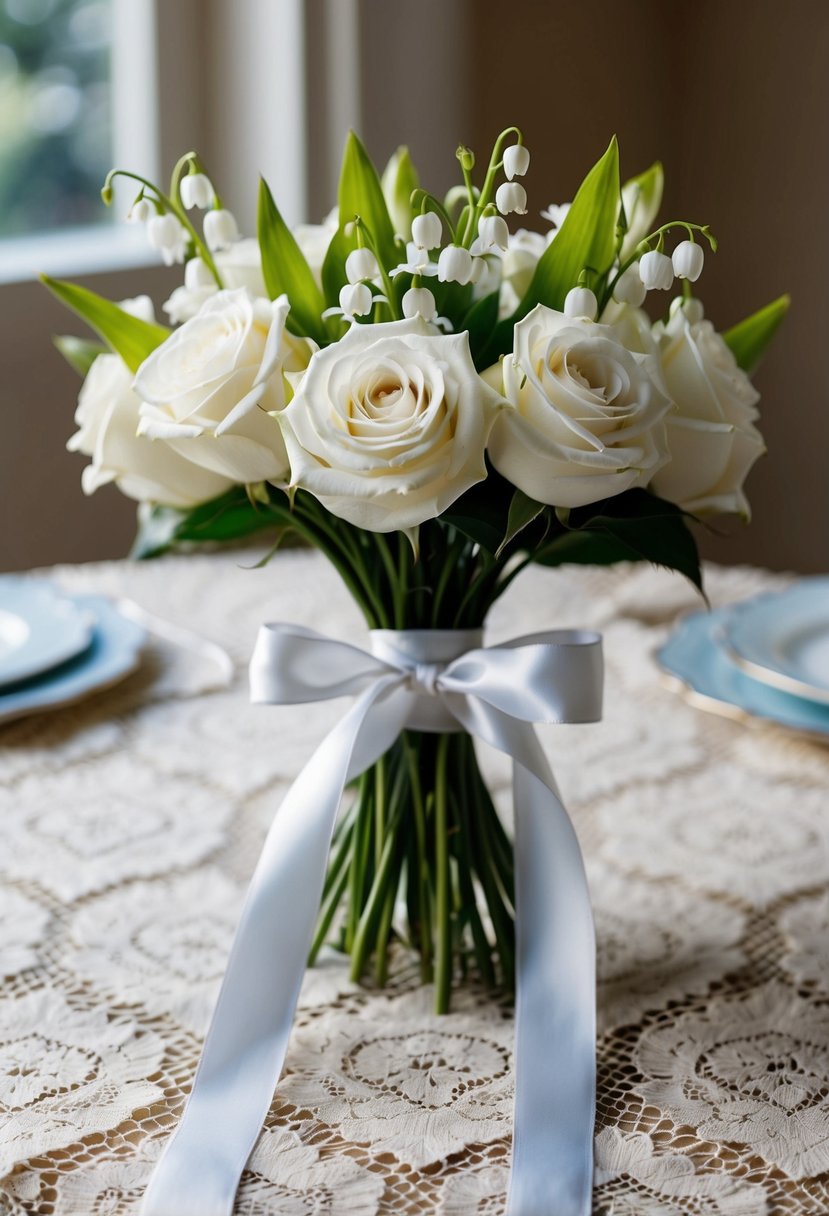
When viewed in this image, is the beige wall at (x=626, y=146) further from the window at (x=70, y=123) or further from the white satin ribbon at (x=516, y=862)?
the white satin ribbon at (x=516, y=862)

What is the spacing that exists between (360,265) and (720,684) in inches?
24.1

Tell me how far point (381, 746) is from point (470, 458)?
20 centimetres

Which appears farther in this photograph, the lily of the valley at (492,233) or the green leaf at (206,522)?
the green leaf at (206,522)

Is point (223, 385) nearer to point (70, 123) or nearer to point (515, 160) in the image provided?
point (515, 160)

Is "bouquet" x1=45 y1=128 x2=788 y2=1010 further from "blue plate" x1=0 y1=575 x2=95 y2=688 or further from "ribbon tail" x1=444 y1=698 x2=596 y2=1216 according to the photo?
"blue plate" x1=0 y1=575 x2=95 y2=688

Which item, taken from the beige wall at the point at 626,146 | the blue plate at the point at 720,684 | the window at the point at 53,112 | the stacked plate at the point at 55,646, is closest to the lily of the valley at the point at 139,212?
the stacked plate at the point at 55,646

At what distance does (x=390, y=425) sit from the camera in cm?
56

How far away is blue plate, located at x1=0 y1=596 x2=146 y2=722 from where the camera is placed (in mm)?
1054

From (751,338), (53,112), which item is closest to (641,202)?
(751,338)

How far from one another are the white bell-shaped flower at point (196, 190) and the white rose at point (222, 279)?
0.11 ft

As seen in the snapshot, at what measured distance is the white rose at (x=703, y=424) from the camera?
646 mm

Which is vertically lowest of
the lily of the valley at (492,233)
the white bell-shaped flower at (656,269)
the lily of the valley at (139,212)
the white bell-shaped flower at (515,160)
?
the white bell-shaped flower at (656,269)

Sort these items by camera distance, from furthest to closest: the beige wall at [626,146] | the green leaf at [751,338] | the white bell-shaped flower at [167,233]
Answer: the beige wall at [626,146], the green leaf at [751,338], the white bell-shaped flower at [167,233]

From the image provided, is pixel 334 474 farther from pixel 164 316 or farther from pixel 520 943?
pixel 164 316
